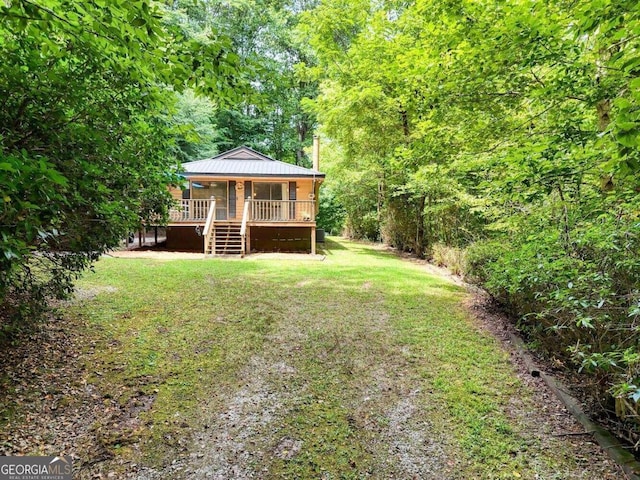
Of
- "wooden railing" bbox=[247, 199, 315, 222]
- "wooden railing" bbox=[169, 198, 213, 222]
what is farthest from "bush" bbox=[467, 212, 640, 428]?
"wooden railing" bbox=[169, 198, 213, 222]

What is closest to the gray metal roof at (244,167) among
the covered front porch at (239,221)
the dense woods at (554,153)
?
the covered front porch at (239,221)

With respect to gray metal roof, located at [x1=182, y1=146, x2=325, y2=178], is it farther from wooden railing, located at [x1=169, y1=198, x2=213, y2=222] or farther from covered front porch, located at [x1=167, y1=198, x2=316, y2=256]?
covered front porch, located at [x1=167, y1=198, x2=316, y2=256]

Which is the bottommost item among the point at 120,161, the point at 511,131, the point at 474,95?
the point at 120,161

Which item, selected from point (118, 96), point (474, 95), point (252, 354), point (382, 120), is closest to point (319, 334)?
point (252, 354)

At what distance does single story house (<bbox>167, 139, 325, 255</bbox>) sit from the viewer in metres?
12.6

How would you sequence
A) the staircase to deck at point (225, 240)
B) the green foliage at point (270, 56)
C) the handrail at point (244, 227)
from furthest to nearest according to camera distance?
the green foliage at point (270, 56) → the staircase to deck at point (225, 240) → the handrail at point (244, 227)

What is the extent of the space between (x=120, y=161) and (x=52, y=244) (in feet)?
3.18

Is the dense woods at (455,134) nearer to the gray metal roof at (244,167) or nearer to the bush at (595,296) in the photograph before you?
the bush at (595,296)

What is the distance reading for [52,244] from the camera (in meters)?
3.14

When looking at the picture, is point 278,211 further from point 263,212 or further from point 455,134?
point 455,134

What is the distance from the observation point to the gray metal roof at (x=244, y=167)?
45.1ft

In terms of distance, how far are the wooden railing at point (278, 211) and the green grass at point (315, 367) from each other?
19.9 ft

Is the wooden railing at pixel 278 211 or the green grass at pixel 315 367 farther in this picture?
the wooden railing at pixel 278 211

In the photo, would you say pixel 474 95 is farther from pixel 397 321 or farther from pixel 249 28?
pixel 249 28
